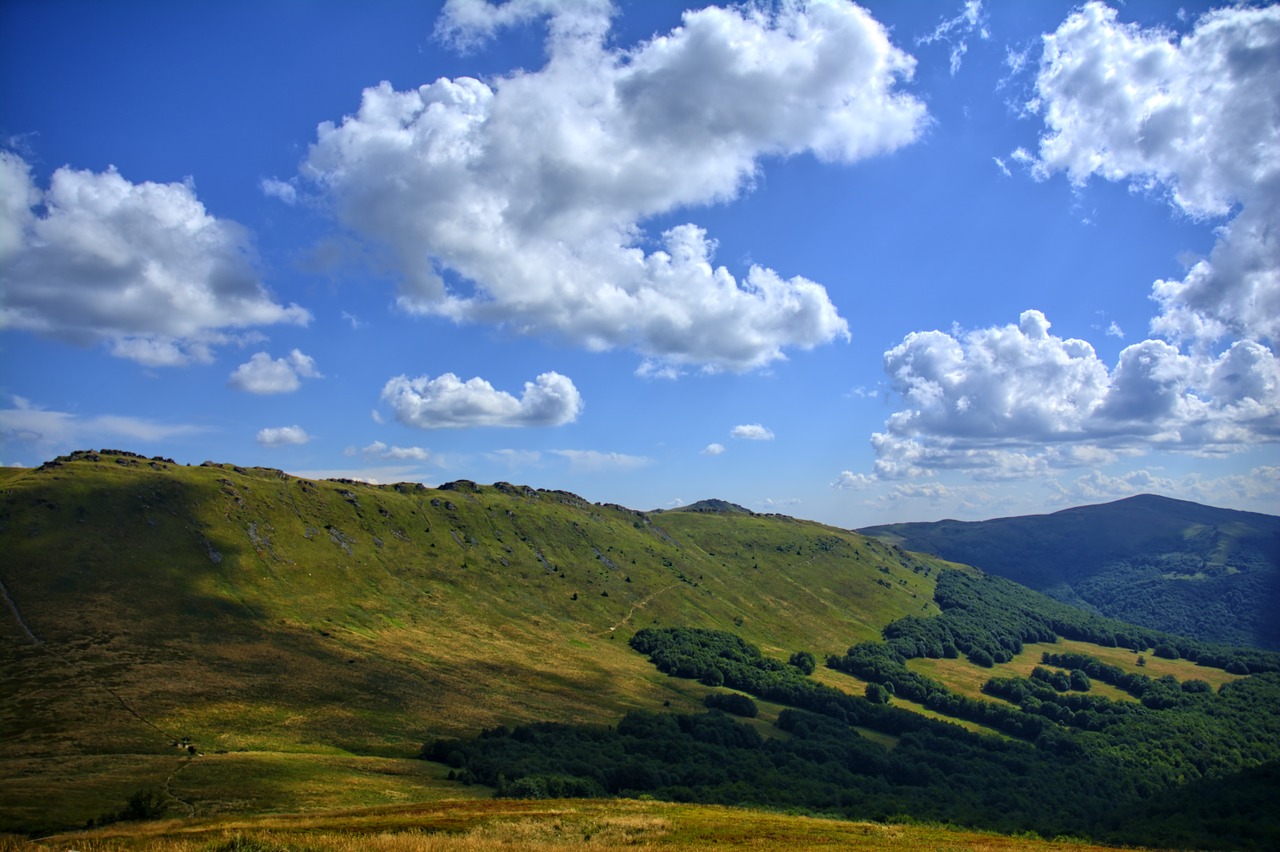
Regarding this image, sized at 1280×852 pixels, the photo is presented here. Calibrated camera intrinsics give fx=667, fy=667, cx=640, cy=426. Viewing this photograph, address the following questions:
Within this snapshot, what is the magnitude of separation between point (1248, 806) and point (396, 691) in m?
121

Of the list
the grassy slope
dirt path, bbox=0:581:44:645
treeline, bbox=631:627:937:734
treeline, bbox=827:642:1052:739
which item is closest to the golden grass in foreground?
the grassy slope

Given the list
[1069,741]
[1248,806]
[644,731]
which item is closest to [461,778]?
[644,731]

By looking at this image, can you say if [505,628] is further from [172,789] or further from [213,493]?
[172,789]

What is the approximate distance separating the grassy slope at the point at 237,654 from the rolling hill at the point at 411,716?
54 cm

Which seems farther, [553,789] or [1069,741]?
[1069,741]

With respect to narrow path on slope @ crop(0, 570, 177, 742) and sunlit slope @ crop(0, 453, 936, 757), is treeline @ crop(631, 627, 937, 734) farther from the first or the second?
narrow path on slope @ crop(0, 570, 177, 742)

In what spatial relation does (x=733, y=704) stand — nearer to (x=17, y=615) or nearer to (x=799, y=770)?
(x=799, y=770)

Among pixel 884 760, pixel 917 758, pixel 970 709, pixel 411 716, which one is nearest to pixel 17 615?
pixel 411 716

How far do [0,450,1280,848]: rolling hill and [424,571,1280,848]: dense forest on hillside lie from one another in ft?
2.24

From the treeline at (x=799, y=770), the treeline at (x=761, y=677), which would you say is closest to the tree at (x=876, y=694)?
the treeline at (x=761, y=677)

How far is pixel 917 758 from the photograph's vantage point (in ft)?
454

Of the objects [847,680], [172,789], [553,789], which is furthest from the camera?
[847,680]

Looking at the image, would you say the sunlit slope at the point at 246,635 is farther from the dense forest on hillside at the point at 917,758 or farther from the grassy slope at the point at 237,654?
the dense forest on hillside at the point at 917,758

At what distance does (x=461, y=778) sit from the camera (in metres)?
80.0
